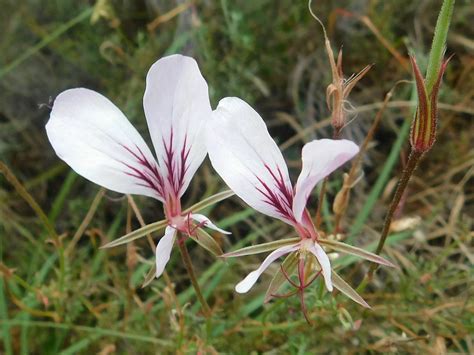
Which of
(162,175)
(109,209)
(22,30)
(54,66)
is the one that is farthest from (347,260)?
(22,30)

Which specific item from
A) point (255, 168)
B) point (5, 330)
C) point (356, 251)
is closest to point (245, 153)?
point (255, 168)

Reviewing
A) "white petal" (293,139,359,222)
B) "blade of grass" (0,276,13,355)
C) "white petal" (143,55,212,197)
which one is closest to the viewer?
"white petal" (293,139,359,222)

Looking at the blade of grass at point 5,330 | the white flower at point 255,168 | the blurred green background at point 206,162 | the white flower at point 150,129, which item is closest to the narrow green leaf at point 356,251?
the white flower at point 255,168

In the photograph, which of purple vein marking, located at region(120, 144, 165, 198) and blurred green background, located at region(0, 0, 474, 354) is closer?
purple vein marking, located at region(120, 144, 165, 198)

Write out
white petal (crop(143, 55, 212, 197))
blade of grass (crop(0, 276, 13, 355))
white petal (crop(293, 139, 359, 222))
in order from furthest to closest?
blade of grass (crop(0, 276, 13, 355)) < white petal (crop(143, 55, 212, 197)) < white petal (crop(293, 139, 359, 222))

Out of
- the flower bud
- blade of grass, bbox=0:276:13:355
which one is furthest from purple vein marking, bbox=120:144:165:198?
blade of grass, bbox=0:276:13:355

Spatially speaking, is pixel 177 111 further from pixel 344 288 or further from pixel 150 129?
pixel 344 288

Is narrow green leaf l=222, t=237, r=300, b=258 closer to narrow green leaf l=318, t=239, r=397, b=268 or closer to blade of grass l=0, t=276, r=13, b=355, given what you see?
narrow green leaf l=318, t=239, r=397, b=268

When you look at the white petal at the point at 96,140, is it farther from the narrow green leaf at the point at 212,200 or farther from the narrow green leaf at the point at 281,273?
the narrow green leaf at the point at 281,273
